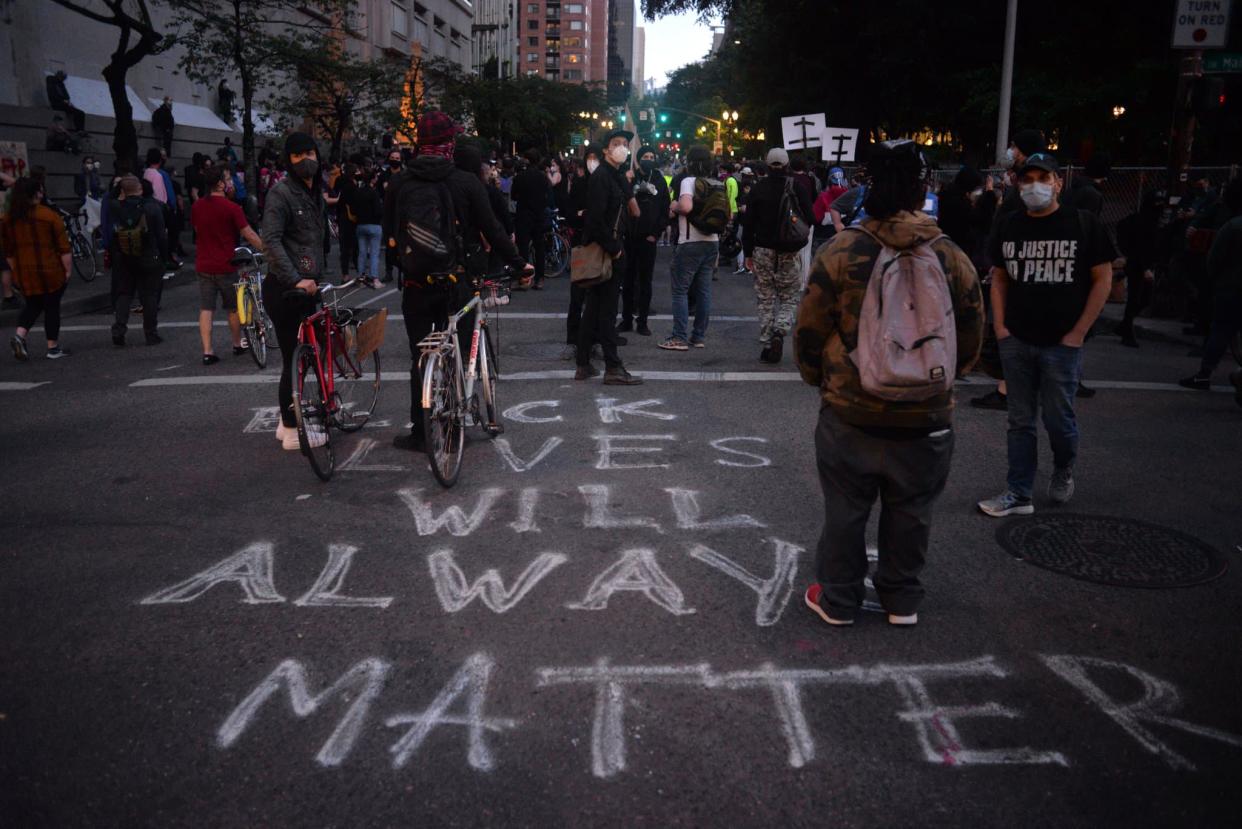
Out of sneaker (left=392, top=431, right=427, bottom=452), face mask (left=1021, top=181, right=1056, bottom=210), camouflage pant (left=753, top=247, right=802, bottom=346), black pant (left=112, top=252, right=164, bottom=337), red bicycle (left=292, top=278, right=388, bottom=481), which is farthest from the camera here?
black pant (left=112, top=252, right=164, bottom=337)

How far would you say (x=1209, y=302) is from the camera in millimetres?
11016

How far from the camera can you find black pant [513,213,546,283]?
51.2ft

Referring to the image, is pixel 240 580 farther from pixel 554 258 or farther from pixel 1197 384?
pixel 554 258

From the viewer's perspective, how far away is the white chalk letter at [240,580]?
4324 mm

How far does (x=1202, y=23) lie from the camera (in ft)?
41.1

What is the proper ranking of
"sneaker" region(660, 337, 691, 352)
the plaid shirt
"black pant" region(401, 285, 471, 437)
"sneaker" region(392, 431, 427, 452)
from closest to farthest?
"black pant" region(401, 285, 471, 437), "sneaker" region(392, 431, 427, 452), the plaid shirt, "sneaker" region(660, 337, 691, 352)

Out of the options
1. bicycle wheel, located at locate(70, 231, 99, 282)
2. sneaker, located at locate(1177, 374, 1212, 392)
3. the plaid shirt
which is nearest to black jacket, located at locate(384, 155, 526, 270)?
the plaid shirt

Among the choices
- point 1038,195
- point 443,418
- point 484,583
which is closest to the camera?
point 484,583

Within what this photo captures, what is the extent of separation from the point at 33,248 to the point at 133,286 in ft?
3.78

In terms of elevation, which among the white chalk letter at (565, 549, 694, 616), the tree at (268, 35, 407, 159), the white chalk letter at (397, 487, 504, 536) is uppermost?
the tree at (268, 35, 407, 159)

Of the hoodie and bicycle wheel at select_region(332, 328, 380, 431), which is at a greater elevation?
the hoodie

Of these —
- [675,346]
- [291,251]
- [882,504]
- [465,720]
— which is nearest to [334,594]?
[465,720]

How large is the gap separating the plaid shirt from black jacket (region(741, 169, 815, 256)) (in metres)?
6.82

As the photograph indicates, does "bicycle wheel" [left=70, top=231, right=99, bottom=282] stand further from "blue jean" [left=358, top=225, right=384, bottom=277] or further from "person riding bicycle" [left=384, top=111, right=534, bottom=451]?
"person riding bicycle" [left=384, top=111, right=534, bottom=451]
